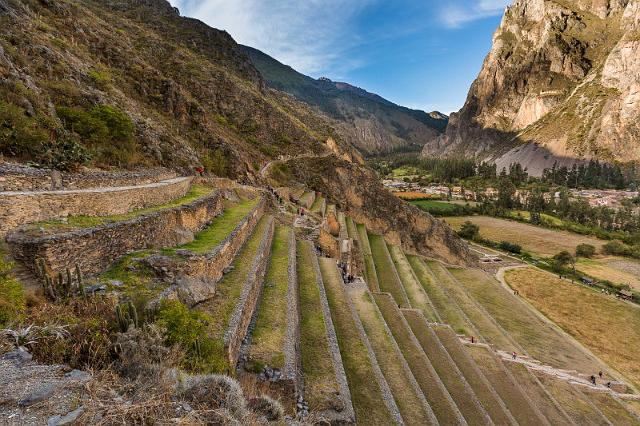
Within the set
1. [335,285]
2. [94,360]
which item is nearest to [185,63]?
[335,285]

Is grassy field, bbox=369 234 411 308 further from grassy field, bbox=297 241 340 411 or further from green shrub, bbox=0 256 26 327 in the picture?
green shrub, bbox=0 256 26 327

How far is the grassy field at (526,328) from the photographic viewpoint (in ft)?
92.1

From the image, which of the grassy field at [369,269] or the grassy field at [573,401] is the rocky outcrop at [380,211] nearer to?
the grassy field at [369,269]

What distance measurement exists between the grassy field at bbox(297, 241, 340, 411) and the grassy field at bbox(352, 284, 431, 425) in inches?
121

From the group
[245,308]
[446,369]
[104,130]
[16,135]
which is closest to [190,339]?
[245,308]

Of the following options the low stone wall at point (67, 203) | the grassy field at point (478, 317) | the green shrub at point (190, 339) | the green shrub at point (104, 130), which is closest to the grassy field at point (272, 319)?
the green shrub at point (190, 339)

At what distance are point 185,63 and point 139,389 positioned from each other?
58.2 metres

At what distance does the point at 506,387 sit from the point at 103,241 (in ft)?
71.0

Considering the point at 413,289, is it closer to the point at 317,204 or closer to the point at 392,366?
the point at 317,204

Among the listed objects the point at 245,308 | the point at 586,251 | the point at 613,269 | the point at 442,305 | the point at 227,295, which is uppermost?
the point at 227,295

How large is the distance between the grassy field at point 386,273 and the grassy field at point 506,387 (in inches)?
225

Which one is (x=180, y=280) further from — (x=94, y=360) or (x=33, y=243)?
(x=94, y=360)

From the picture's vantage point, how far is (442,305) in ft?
95.3

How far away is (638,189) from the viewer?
440ft
